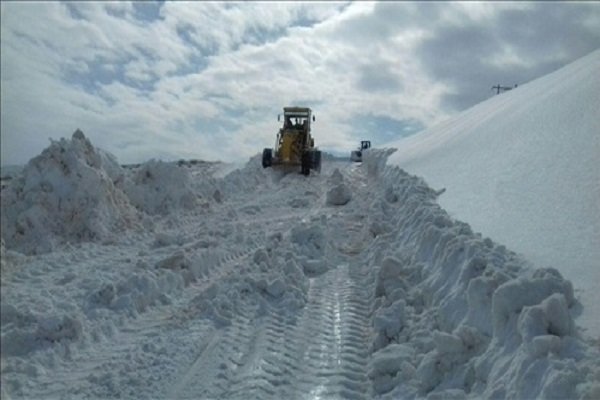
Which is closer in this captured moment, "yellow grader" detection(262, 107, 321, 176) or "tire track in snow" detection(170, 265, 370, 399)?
"tire track in snow" detection(170, 265, 370, 399)

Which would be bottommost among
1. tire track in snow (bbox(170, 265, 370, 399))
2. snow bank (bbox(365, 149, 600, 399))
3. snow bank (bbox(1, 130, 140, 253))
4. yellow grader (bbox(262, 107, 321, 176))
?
tire track in snow (bbox(170, 265, 370, 399))

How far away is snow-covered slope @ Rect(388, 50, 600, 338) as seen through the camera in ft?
16.0

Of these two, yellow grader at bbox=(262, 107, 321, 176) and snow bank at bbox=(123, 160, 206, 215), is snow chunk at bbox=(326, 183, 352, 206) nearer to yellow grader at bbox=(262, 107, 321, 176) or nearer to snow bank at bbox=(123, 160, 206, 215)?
snow bank at bbox=(123, 160, 206, 215)

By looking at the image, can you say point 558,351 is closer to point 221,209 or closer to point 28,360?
point 28,360

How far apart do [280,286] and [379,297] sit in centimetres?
105

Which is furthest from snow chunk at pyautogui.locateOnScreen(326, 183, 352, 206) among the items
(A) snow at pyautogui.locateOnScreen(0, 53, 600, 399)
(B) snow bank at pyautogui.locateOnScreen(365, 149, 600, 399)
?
(B) snow bank at pyautogui.locateOnScreen(365, 149, 600, 399)

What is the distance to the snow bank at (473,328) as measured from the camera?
10.6 feet

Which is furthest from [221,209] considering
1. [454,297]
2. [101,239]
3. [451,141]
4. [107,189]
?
[454,297]

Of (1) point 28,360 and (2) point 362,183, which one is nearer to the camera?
(1) point 28,360

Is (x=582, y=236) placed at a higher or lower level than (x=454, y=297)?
higher

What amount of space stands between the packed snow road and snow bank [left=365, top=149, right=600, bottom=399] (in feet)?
0.04

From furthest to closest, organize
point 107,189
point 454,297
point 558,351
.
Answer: point 107,189, point 454,297, point 558,351

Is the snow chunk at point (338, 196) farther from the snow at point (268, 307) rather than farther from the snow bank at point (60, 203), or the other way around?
the snow bank at point (60, 203)

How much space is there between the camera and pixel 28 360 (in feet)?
13.0
